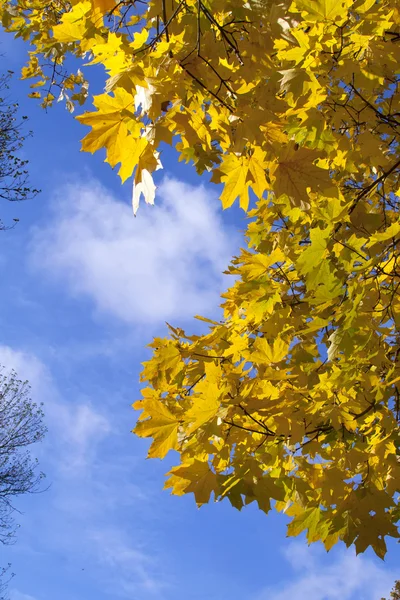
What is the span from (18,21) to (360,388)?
14.2 ft

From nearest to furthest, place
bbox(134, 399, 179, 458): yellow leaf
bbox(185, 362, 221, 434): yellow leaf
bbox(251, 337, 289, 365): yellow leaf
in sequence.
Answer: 1. bbox(185, 362, 221, 434): yellow leaf
2. bbox(134, 399, 179, 458): yellow leaf
3. bbox(251, 337, 289, 365): yellow leaf

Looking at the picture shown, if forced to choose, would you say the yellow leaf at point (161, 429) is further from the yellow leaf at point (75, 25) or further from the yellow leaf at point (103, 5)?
the yellow leaf at point (103, 5)

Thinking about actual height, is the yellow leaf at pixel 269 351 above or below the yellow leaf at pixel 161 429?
above

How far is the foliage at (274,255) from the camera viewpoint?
6.00ft

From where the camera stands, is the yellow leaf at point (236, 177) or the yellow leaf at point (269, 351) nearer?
the yellow leaf at point (236, 177)

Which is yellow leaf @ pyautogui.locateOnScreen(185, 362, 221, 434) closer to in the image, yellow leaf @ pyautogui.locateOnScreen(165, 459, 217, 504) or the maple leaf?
yellow leaf @ pyautogui.locateOnScreen(165, 459, 217, 504)

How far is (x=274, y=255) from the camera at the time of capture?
2.68 m

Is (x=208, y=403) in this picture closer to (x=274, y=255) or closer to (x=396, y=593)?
(x=274, y=255)

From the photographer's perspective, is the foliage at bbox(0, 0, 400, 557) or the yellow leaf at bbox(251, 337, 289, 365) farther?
the yellow leaf at bbox(251, 337, 289, 365)

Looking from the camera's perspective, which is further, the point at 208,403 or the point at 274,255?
the point at 274,255

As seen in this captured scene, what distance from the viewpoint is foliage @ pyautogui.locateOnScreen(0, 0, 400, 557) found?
1.83m

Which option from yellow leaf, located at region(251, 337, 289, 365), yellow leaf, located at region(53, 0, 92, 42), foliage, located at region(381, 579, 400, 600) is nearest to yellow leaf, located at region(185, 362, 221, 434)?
yellow leaf, located at region(251, 337, 289, 365)

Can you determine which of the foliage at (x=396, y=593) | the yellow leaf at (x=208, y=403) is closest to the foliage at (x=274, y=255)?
the yellow leaf at (x=208, y=403)

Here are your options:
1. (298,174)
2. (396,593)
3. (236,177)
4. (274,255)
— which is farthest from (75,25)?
(396,593)
